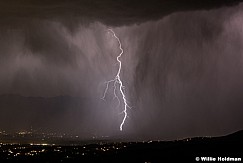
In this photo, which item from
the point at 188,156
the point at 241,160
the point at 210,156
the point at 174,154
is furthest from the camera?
the point at 174,154

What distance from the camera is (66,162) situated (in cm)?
9994

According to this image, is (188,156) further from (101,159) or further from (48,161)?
(48,161)

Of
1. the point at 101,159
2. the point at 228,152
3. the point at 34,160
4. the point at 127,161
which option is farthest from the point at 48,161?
the point at 228,152

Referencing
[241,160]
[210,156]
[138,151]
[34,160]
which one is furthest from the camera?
[138,151]

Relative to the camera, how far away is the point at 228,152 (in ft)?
297

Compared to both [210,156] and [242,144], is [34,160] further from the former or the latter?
[242,144]

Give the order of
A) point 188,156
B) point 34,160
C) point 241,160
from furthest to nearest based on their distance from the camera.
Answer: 1. point 34,160
2. point 188,156
3. point 241,160

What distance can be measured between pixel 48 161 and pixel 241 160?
5016 cm

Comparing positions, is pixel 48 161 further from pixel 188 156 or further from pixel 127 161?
pixel 188 156

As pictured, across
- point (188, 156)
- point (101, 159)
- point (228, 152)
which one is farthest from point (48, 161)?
point (228, 152)

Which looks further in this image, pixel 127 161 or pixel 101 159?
pixel 101 159

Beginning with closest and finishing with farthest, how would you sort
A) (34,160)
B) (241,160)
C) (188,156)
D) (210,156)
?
1. (241,160)
2. (210,156)
3. (188,156)
4. (34,160)

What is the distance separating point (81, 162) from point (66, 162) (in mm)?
3734

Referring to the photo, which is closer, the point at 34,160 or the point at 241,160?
the point at 241,160
